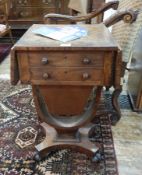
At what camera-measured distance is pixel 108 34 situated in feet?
4.38

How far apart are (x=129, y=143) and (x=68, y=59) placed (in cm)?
82

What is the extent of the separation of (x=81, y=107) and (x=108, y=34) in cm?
45

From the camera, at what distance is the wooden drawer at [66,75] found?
1.20 m

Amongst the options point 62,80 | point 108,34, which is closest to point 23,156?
point 62,80

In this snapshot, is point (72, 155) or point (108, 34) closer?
point (108, 34)

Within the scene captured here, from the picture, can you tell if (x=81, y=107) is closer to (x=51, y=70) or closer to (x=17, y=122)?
(x=51, y=70)

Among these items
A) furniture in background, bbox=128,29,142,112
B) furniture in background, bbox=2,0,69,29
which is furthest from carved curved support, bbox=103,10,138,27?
furniture in background, bbox=2,0,69,29

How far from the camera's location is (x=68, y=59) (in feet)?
3.86

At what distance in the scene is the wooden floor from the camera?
4.81ft

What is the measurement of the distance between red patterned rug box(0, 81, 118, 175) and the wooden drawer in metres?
0.56

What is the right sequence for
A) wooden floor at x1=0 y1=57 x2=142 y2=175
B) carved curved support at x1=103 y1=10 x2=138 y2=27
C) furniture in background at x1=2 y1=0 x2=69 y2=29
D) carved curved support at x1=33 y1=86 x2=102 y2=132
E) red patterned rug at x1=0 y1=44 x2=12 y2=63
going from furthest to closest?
furniture in background at x1=2 y1=0 x2=69 y2=29 → red patterned rug at x1=0 y1=44 x2=12 y2=63 → carved curved support at x1=103 y1=10 x2=138 y2=27 → wooden floor at x1=0 y1=57 x2=142 y2=175 → carved curved support at x1=33 y1=86 x2=102 y2=132

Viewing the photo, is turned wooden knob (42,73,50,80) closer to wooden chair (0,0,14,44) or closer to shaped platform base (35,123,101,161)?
shaped platform base (35,123,101,161)

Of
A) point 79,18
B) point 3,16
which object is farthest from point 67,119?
point 3,16

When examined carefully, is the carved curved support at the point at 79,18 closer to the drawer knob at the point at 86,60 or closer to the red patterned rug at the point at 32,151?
the red patterned rug at the point at 32,151
